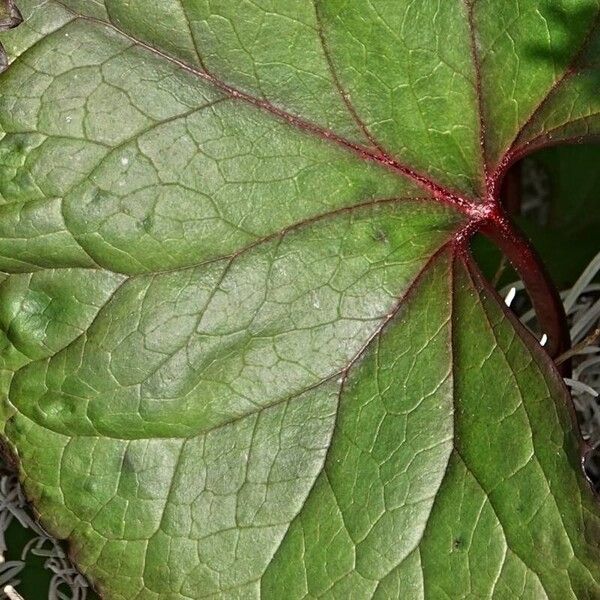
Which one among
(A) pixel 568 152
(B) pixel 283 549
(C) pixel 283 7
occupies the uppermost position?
(C) pixel 283 7

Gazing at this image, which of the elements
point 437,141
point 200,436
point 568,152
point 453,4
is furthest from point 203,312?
point 568,152

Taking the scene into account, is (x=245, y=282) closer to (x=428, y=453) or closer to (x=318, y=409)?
(x=318, y=409)

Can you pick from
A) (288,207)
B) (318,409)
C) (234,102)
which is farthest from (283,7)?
(318,409)

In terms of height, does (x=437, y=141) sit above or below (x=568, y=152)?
above

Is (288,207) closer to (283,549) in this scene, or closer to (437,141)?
(437,141)

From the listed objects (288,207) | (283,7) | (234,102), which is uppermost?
(283,7)

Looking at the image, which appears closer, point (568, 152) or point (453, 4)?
point (453, 4)
